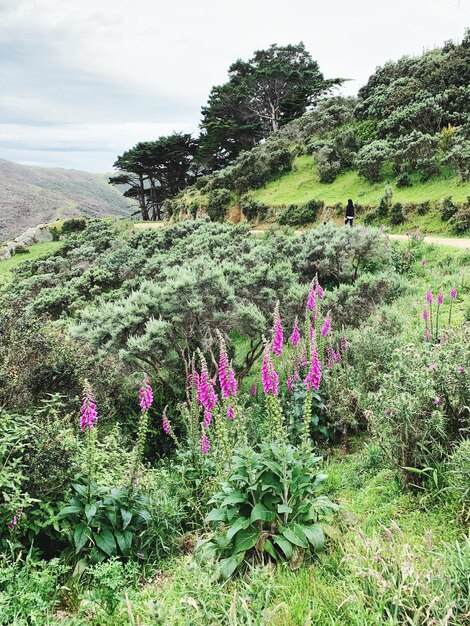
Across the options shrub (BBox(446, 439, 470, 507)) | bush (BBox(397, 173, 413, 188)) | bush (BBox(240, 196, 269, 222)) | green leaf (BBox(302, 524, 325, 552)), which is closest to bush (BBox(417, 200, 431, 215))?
bush (BBox(397, 173, 413, 188))

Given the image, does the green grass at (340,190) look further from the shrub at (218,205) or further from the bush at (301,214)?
the shrub at (218,205)

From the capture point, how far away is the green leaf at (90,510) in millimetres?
3518

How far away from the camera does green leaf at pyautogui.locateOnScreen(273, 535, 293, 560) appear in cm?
301

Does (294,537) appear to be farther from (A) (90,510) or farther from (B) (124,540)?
(A) (90,510)

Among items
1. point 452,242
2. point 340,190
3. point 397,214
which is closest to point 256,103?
point 340,190

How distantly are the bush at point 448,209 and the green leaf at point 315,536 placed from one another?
1722 centimetres

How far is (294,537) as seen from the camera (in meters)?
3.05

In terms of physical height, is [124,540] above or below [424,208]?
below

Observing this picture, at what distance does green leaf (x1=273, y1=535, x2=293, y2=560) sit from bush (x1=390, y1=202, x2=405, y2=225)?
18.5 metres

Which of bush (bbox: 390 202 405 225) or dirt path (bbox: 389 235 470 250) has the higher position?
bush (bbox: 390 202 405 225)

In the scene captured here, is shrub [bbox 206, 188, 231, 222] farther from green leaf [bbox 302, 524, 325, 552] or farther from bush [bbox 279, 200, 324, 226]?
green leaf [bbox 302, 524, 325, 552]

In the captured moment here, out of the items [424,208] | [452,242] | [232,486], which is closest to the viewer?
[232,486]

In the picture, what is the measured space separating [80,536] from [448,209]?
59.3 feet

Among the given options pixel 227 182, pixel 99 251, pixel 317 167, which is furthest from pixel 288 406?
pixel 227 182
